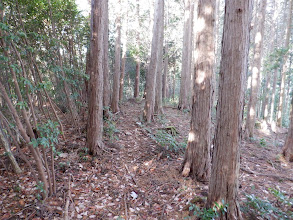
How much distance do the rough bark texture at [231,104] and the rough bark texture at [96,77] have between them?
3.49 m

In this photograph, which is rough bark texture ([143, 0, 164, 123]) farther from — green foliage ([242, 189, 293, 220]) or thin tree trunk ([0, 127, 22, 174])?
green foliage ([242, 189, 293, 220])

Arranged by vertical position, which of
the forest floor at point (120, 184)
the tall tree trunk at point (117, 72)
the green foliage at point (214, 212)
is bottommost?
the forest floor at point (120, 184)

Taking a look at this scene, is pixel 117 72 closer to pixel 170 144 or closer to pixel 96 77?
pixel 96 77

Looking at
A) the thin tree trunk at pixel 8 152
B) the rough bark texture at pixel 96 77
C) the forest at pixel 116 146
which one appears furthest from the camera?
the rough bark texture at pixel 96 77

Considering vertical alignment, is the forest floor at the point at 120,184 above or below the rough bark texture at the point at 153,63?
below

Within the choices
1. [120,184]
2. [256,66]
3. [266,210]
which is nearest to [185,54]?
[256,66]

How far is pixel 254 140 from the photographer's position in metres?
10.1

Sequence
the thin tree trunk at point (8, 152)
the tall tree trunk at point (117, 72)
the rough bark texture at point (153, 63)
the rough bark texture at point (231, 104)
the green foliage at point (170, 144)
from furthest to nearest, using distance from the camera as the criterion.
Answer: the tall tree trunk at point (117, 72), the rough bark texture at point (153, 63), the green foliage at point (170, 144), the thin tree trunk at point (8, 152), the rough bark texture at point (231, 104)

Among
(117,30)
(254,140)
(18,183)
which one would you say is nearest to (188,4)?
(117,30)

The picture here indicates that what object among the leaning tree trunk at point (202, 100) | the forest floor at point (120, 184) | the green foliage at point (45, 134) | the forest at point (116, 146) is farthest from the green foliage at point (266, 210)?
the green foliage at point (45, 134)

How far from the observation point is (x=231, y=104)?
9.14 feet

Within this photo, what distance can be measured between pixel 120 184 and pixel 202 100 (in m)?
2.90

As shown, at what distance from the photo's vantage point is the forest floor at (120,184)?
3568 millimetres

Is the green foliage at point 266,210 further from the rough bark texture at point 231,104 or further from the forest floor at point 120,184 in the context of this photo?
the rough bark texture at point 231,104
